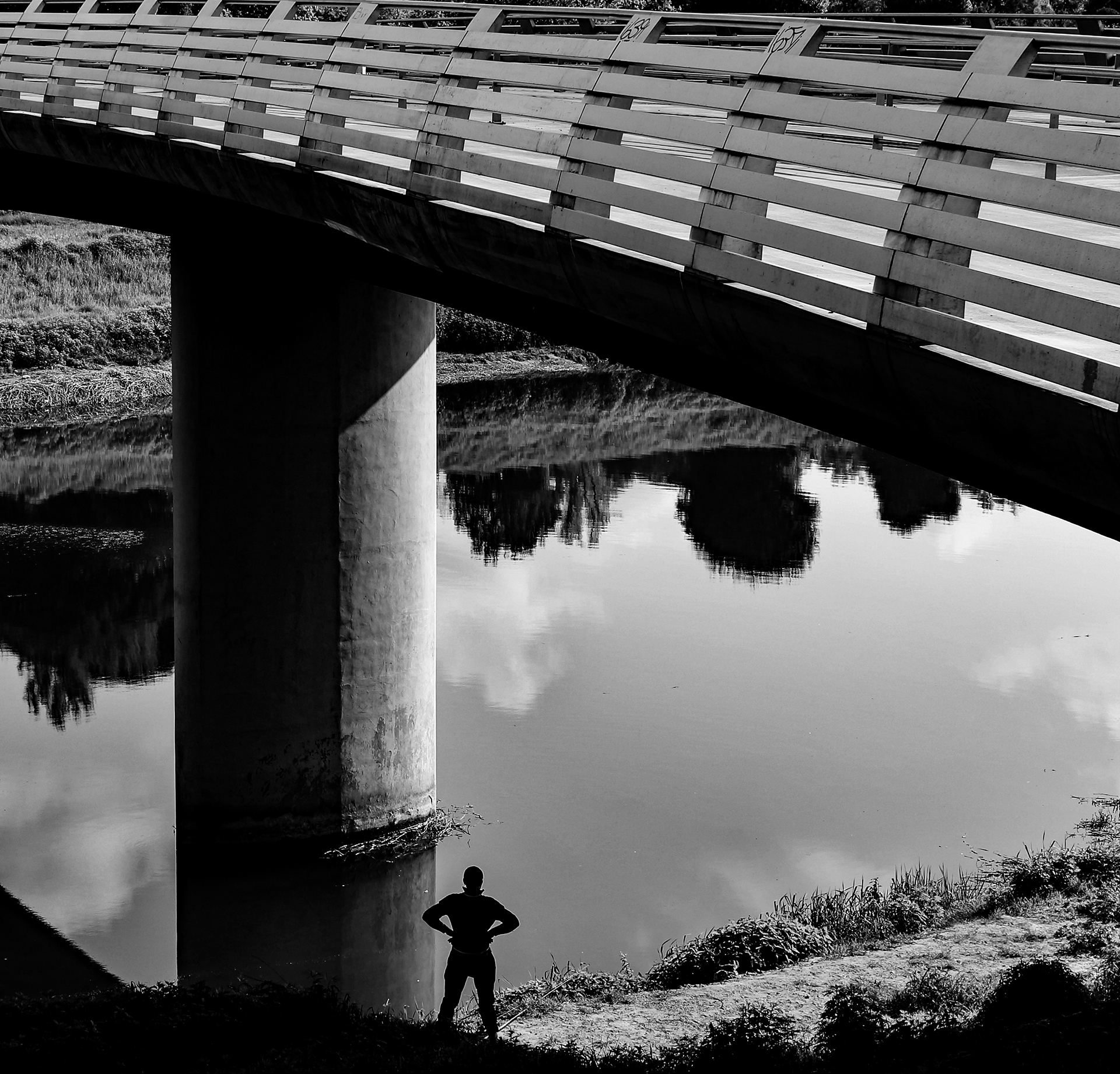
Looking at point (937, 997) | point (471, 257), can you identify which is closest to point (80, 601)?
point (471, 257)

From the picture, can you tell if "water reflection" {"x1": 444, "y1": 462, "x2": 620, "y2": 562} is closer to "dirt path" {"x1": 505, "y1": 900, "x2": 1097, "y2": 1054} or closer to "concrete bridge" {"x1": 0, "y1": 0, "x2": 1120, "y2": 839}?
"concrete bridge" {"x1": 0, "y1": 0, "x2": 1120, "y2": 839}

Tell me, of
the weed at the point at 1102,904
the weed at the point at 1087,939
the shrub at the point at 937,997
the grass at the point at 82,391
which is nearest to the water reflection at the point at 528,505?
the grass at the point at 82,391

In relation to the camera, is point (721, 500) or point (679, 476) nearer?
point (721, 500)

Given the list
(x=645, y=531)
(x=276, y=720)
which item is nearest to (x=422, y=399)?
(x=276, y=720)

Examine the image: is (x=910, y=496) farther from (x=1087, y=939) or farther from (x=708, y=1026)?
(x=708, y=1026)

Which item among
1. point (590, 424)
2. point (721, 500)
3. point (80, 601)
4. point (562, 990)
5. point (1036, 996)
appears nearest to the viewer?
point (1036, 996)

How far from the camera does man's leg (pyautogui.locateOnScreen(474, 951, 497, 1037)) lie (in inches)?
351

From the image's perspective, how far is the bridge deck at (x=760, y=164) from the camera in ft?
16.8

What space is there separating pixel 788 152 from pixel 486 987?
537 centimetres

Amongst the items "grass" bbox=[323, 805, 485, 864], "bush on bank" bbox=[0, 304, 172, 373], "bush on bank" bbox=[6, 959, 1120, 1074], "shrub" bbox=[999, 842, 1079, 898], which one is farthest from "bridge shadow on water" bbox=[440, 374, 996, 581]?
"bush on bank" bbox=[6, 959, 1120, 1074]

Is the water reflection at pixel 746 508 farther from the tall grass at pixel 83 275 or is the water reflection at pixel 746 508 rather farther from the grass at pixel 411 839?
the tall grass at pixel 83 275

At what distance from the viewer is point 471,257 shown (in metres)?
8.31

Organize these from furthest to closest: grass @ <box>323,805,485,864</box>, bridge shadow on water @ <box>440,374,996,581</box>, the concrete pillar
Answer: bridge shadow on water @ <box>440,374,996,581</box> < grass @ <box>323,805,485,864</box> < the concrete pillar

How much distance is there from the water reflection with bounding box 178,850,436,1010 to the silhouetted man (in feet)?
10.4
